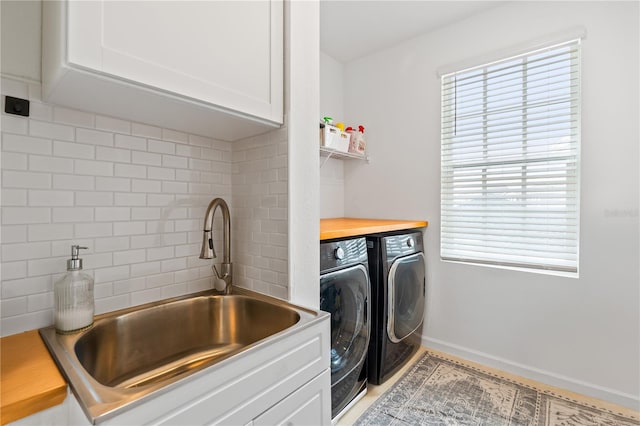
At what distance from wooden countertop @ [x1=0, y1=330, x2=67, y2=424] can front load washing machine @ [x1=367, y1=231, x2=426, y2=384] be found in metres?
A: 1.49

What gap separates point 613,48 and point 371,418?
8.33 ft

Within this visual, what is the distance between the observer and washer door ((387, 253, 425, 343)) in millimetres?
1916

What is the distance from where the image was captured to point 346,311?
163cm

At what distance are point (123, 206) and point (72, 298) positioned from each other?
1.20ft

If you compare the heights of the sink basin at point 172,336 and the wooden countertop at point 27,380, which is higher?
the wooden countertop at point 27,380

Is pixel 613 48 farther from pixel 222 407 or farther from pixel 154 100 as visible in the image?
pixel 222 407

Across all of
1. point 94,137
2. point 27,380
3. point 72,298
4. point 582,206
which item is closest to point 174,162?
point 94,137

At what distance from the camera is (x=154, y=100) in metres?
0.96

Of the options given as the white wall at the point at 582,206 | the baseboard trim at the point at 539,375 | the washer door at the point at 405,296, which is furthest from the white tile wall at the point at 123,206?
the baseboard trim at the point at 539,375

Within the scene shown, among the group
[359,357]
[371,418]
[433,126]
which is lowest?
[371,418]

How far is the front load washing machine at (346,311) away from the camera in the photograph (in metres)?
1.53

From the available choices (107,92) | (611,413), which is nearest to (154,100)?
(107,92)

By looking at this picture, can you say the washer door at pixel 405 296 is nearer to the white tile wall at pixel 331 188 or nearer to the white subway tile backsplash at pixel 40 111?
the white tile wall at pixel 331 188

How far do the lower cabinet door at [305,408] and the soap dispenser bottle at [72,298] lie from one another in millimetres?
656
